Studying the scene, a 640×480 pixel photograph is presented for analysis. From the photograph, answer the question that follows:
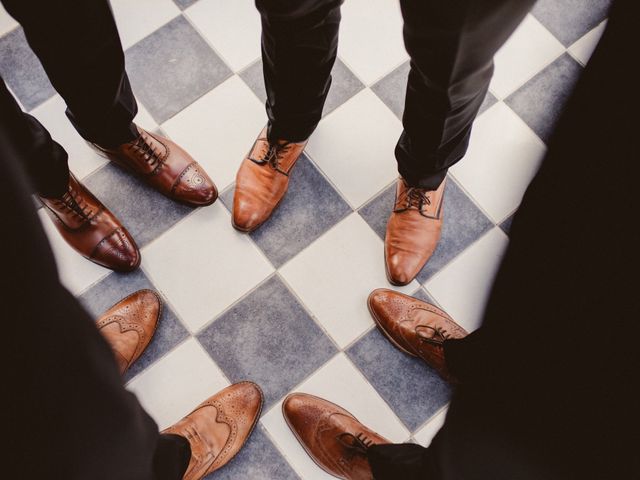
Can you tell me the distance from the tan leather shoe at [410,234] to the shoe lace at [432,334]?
13 cm

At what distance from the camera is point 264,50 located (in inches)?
45.1

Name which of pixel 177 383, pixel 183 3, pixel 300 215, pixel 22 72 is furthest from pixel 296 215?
pixel 22 72

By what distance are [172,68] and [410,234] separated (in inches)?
32.1

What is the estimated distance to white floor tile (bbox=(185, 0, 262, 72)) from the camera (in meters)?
1.61

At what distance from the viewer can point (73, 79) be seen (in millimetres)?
1077

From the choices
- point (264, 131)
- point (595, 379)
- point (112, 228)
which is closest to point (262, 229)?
point (264, 131)

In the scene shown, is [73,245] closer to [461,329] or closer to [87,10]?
[87,10]

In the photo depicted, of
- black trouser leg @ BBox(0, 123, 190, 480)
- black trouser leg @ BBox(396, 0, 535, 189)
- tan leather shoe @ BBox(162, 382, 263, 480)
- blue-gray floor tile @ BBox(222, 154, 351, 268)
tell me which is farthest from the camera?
blue-gray floor tile @ BBox(222, 154, 351, 268)

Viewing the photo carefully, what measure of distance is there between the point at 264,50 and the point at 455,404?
30.4 inches

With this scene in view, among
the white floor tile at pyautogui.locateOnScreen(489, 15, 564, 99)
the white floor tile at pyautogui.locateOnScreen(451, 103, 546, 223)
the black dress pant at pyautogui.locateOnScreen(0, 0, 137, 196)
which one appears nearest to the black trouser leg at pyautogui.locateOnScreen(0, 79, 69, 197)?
the black dress pant at pyautogui.locateOnScreen(0, 0, 137, 196)

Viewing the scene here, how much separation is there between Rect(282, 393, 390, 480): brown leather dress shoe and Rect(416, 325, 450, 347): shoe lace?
0.79 feet

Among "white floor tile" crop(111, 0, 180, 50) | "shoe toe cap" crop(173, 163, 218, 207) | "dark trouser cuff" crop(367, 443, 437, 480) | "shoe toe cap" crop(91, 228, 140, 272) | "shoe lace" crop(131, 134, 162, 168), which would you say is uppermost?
"white floor tile" crop(111, 0, 180, 50)

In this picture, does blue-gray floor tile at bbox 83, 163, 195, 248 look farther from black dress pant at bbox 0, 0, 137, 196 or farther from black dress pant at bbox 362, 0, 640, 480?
black dress pant at bbox 362, 0, 640, 480

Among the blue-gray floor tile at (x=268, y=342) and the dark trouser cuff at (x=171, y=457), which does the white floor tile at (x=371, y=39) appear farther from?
the dark trouser cuff at (x=171, y=457)
